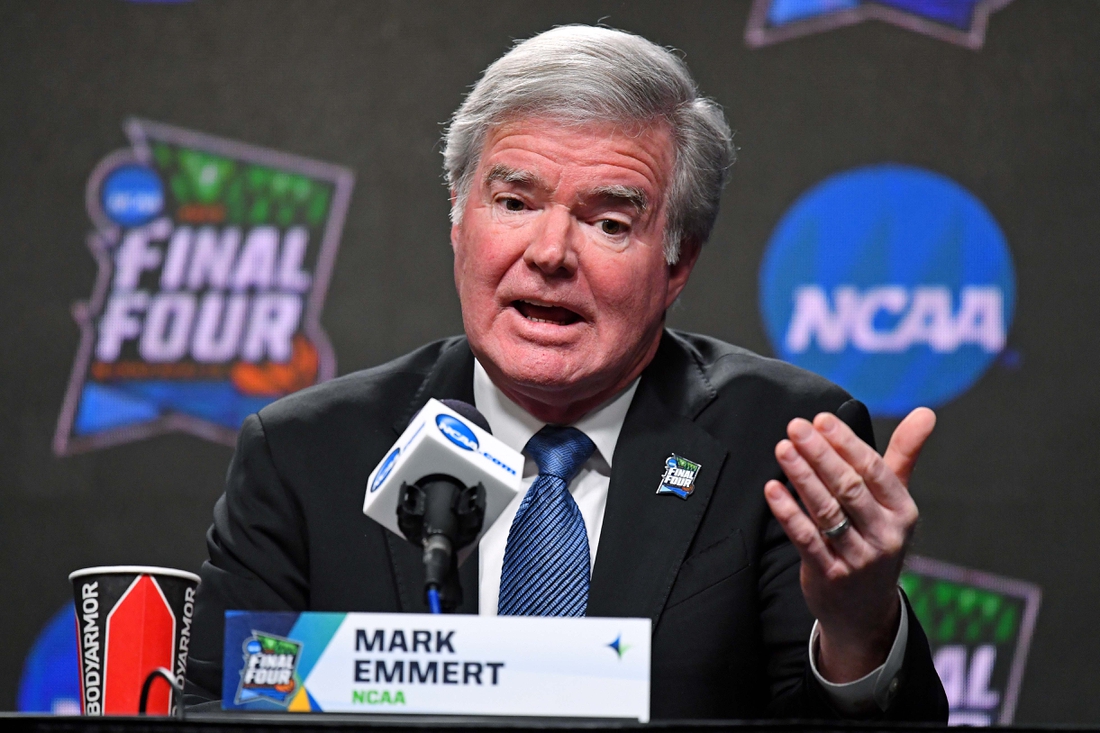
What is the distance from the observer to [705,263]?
311 centimetres

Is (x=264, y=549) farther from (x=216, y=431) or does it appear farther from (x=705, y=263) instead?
(x=705, y=263)

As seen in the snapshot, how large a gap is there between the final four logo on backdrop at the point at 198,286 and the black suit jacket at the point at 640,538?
1.17 meters

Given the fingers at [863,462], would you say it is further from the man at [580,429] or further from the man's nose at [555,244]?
the man's nose at [555,244]

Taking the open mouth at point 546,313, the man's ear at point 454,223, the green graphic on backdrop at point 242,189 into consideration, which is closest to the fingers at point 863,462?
the open mouth at point 546,313

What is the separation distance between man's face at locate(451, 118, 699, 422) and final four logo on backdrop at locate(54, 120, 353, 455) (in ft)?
4.46

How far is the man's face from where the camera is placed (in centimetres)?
177

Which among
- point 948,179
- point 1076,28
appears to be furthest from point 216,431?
point 1076,28

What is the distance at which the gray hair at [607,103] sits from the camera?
180 cm

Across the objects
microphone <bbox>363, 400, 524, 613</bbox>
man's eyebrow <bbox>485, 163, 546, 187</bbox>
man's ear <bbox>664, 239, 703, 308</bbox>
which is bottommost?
microphone <bbox>363, 400, 524, 613</bbox>

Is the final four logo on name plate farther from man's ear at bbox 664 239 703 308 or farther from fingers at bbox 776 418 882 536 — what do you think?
man's ear at bbox 664 239 703 308

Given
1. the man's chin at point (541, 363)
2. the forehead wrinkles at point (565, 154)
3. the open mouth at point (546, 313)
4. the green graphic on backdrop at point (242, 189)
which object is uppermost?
the green graphic on backdrop at point (242, 189)

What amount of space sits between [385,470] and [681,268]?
3.07 ft

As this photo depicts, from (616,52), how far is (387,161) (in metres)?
1.45

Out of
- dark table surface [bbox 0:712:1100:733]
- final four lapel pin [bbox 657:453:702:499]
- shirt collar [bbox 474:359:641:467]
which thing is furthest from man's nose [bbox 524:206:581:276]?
dark table surface [bbox 0:712:1100:733]
